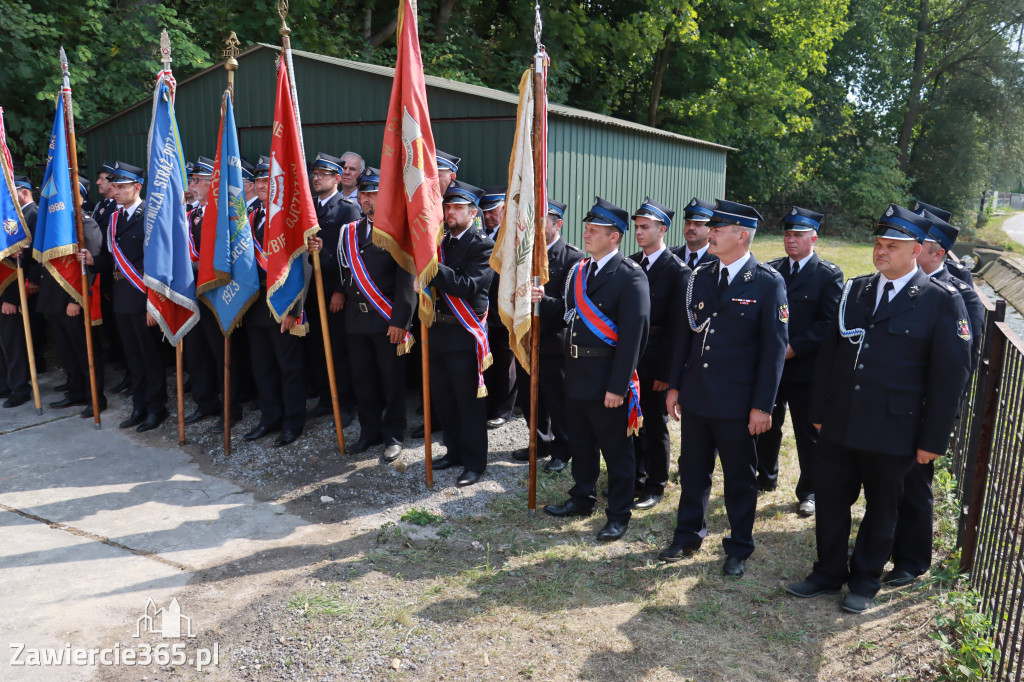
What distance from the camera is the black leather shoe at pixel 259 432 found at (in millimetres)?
6656

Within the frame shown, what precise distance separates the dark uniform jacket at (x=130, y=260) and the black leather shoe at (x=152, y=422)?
92cm

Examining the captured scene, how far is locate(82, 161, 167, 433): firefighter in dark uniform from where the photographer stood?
280 inches

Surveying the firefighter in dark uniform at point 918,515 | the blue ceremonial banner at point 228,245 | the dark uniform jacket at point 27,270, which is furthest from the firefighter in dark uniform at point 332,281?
the firefighter in dark uniform at point 918,515

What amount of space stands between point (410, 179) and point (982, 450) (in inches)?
149

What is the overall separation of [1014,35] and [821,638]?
1330 inches

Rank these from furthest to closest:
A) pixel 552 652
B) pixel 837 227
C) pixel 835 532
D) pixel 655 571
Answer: pixel 837 227, pixel 655 571, pixel 835 532, pixel 552 652

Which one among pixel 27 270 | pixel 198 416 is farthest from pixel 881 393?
pixel 27 270

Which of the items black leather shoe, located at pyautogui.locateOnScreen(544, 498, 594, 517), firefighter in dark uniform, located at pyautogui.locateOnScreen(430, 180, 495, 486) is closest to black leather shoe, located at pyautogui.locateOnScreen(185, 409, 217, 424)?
firefighter in dark uniform, located at pyautogui.locateOnScreen(430, 180, 495, 486)

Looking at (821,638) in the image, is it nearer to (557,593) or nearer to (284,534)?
(557,593)

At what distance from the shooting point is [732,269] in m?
4.42

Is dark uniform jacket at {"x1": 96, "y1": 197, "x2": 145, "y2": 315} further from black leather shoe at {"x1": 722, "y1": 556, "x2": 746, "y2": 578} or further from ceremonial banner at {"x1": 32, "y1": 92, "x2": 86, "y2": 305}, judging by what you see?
black leather shoe at {"x1": 722, "y1": 556, "x2": 746, "y2": 578}

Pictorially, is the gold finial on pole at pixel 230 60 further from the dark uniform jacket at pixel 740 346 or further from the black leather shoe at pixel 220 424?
the dark uniform jacket at pixel 740 346

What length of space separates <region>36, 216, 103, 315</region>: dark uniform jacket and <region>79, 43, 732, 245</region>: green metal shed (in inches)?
70.7

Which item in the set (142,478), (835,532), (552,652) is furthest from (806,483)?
(142,478)
